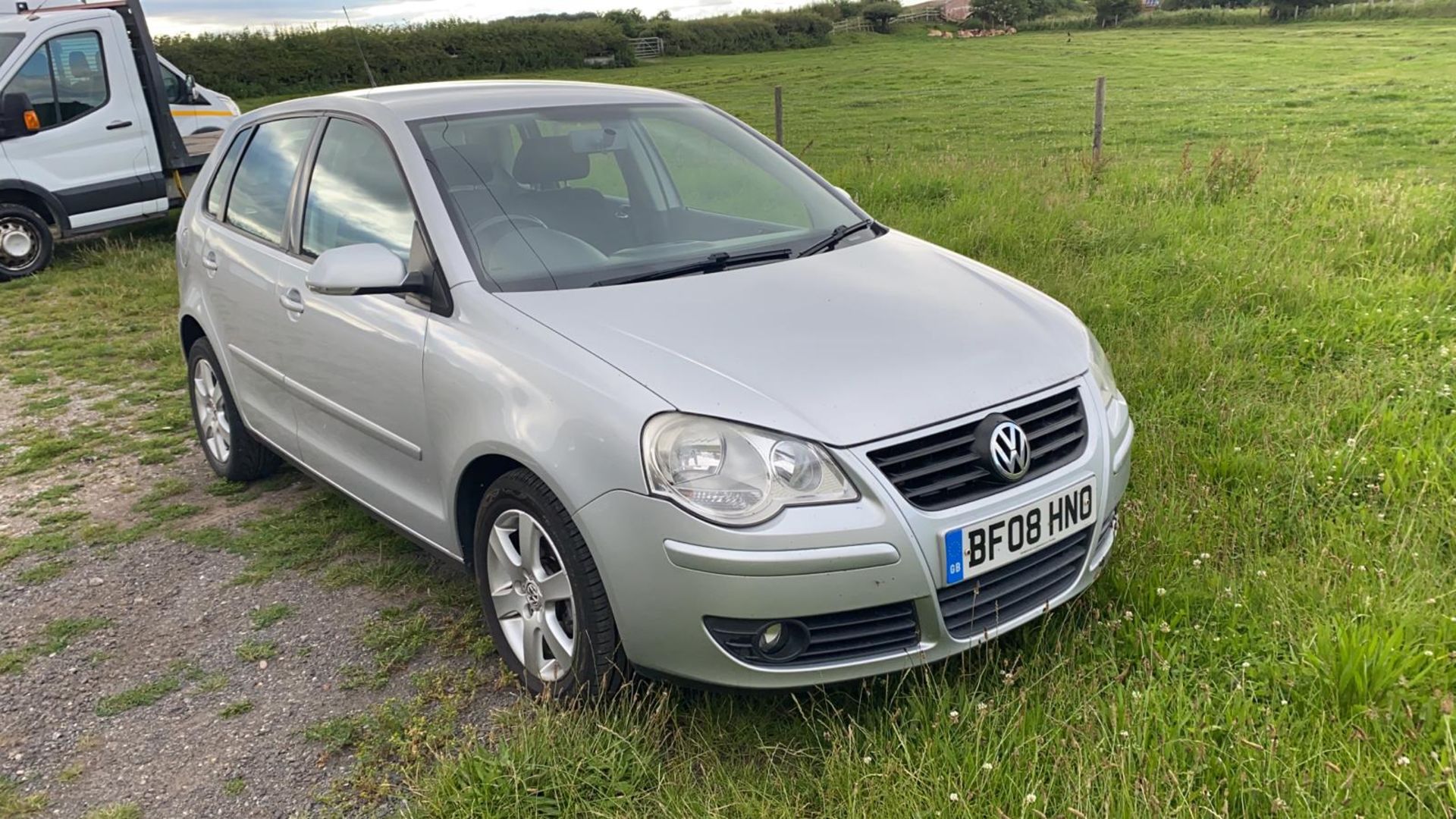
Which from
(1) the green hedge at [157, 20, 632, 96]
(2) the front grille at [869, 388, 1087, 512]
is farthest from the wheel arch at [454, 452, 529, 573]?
(1) the green hedge at [157, 20, 632, 96]

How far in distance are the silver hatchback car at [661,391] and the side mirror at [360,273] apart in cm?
1

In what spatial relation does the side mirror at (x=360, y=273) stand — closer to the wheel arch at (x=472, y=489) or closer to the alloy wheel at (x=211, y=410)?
the wheel arch at (x=472, y=489)

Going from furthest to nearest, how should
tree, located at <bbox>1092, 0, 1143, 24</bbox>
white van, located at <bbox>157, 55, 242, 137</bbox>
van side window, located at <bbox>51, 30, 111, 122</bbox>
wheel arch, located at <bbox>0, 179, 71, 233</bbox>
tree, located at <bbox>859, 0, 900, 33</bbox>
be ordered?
tree, located at <bbox>859, 0, 900, 33</bbox>, tree, located at <bbox>1092, 0, 1143, 24</bbox>, white van, located at <bbox>157, 55, 242, 137</bbox>, van side window, located at <bbox>51, 30, 111, 122</bbox>, wheel arch, located at <bbox>0, 179, 71, 233</bbox>

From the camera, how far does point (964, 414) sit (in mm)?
2477

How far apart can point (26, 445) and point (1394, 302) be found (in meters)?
7.13

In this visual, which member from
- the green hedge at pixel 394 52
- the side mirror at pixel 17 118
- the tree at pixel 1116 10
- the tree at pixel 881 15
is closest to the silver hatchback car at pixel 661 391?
the side mirror at pixel 17 118

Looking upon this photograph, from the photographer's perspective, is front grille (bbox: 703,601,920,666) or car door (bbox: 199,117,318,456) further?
car door (bbox: 199,117,318,456)

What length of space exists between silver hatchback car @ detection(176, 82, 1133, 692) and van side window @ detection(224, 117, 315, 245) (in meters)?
0.04

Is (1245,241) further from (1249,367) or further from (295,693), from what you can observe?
(295,693)

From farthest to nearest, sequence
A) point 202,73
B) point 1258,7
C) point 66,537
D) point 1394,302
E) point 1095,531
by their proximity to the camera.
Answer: point 1258,7 < point 202,73 < point 1394,302 < point 66,537 < point 1095,531

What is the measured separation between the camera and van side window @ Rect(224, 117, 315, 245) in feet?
12.8

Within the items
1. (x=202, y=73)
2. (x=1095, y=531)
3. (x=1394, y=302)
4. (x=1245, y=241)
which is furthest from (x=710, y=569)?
(x=202, y=73)

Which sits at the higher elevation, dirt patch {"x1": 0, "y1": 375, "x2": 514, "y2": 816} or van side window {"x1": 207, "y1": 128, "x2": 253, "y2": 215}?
van side window {"x1": 207, "y1": 128, "x2": 253, "y2": 215}

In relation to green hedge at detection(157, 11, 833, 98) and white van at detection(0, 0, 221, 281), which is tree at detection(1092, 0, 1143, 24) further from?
white van at detection(0, 0, 221, 281)
